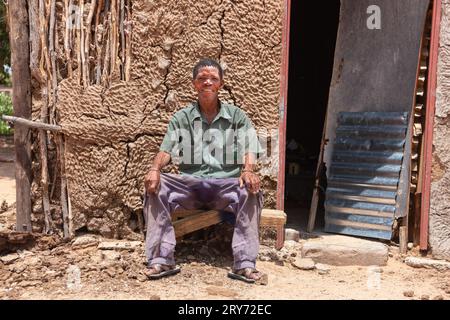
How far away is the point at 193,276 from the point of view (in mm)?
3195

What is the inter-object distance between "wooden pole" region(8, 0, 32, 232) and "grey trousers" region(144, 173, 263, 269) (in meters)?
1.34

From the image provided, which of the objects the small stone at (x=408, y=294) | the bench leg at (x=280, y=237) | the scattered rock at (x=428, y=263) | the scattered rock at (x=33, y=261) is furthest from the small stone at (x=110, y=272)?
the scattered rock at (x=428, y=263)

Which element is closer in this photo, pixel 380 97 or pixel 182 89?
pixel 182 89

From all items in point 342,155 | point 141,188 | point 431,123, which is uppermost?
point 431,123

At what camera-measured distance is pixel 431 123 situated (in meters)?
3.66

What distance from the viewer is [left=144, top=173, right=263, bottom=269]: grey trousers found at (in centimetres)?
310

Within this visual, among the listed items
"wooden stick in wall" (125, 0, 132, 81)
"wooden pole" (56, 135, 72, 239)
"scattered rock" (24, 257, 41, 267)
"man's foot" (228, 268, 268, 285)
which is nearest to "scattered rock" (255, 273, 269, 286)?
"man's foot" (228, 268, 268, 285)

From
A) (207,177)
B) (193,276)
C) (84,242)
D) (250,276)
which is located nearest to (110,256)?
(84,242)
